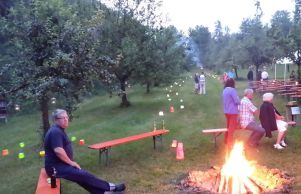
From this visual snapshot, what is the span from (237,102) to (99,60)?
3.55 metres

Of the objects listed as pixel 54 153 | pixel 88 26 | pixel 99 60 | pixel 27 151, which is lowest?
pixel 27 151

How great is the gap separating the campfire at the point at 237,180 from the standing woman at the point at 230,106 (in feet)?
5.37

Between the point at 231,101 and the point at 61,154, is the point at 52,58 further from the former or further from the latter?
the point at 231,101

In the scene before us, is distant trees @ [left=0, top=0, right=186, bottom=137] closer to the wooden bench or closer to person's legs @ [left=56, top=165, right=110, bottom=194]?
the wooden bench

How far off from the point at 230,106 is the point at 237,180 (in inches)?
125

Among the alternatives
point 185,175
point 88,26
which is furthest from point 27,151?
point 185,175

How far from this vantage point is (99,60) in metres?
9.53

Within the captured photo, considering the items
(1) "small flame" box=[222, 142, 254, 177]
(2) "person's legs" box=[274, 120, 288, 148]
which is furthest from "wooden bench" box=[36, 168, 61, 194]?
(2) "person's legs" box=[274, 120, 288, 148]

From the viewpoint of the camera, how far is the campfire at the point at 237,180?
725 centimetres

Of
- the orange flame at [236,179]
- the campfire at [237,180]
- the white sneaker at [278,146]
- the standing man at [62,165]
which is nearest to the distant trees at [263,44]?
the white sneaker at [278,146]

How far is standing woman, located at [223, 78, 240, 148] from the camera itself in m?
10.1

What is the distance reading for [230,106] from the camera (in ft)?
33.3

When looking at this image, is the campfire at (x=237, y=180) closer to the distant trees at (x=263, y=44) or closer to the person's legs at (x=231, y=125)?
the person's legs at (x=231, y=125)

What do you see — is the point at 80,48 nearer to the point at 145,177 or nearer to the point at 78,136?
the point at 145,177
